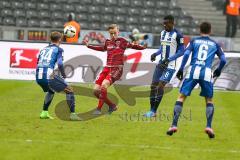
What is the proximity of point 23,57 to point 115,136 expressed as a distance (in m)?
12.5

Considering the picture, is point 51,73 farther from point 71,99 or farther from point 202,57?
point 202,57

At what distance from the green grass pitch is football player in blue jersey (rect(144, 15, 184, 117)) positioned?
0.51m

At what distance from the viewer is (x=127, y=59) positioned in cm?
2306

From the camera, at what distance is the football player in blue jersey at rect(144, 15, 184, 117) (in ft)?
47.6

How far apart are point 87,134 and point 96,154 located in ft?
6.50

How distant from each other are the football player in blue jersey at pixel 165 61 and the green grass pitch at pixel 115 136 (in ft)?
1.67

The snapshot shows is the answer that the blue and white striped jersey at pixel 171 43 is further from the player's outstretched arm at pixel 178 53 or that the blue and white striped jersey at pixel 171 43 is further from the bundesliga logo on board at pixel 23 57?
the bundesliga logo on board at pixel 23 57

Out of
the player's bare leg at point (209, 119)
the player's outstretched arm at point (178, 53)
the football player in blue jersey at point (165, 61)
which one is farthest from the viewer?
the football player in blue jersey at point (165, 61)

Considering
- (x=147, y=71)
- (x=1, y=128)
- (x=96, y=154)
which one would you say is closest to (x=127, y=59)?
(x=147, y=71)

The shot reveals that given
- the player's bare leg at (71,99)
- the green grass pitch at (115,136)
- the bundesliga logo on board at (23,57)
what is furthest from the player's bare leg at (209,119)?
the bundesliga logo on board at (23,57)

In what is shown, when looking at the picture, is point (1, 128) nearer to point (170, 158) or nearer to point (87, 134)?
point (87, 134)

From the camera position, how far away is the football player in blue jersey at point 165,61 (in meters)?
14.5

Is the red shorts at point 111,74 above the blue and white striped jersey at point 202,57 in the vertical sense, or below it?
below

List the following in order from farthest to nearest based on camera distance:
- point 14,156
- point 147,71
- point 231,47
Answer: point 231,47 < point 147,71 < point 14,156
